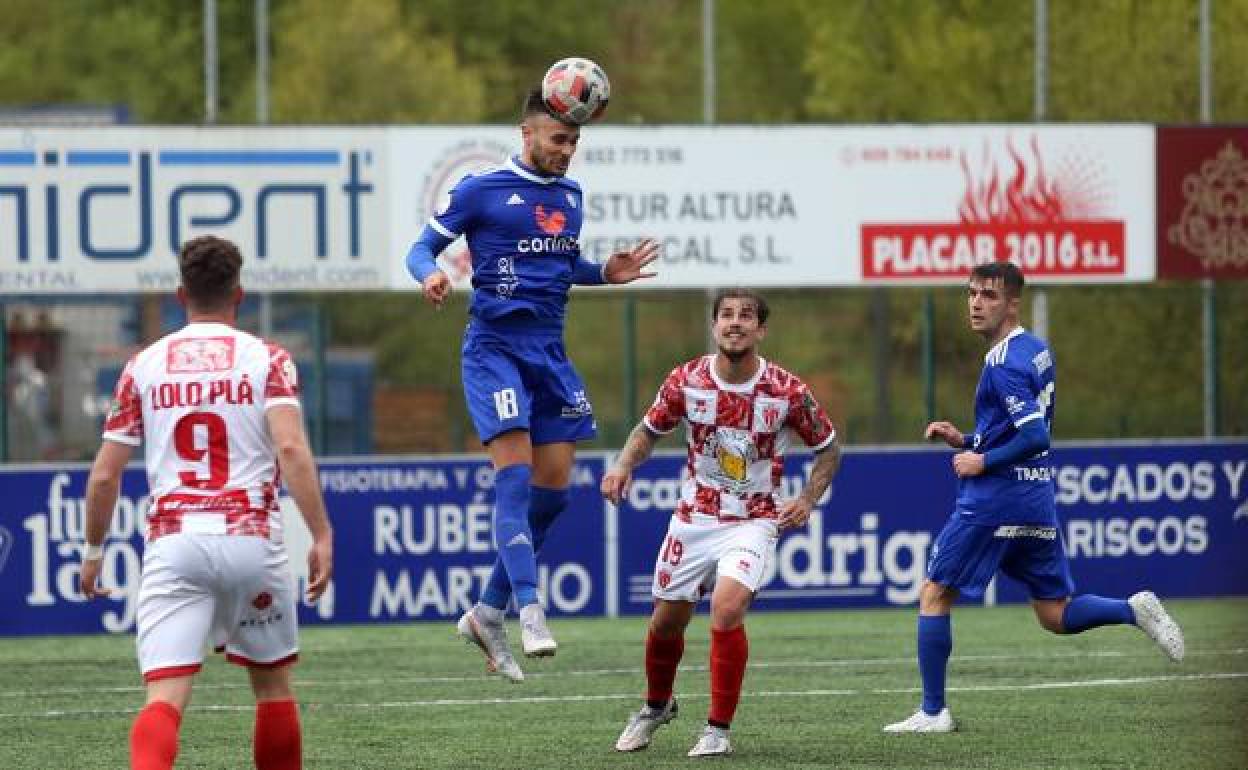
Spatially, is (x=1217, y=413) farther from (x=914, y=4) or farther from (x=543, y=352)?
(x=914, y=4)

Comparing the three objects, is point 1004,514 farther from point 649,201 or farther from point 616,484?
point 649,201

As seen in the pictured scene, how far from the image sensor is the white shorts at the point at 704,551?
11008 millimetres

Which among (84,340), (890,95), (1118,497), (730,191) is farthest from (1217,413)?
(890,95)

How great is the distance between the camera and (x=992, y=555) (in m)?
11.8

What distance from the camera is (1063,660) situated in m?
15.4

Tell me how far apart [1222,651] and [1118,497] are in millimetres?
4869

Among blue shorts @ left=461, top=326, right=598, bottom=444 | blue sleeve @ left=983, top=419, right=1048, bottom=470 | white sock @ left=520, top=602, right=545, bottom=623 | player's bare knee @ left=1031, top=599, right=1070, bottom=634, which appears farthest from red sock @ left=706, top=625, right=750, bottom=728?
player's bare knee @ left=1031, top=599, right=1070, bottom=634

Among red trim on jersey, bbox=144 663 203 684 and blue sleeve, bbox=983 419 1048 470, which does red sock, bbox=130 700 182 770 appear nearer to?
red trim on jersey, bbox=144 663 203 684

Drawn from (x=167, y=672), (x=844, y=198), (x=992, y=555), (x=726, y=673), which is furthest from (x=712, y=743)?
(x=844, y=198)

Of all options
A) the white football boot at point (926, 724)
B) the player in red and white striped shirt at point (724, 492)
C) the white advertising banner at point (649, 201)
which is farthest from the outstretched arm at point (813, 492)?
the white advertising banner at point (649, 201)

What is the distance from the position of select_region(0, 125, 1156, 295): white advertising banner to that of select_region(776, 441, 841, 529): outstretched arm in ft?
33.1

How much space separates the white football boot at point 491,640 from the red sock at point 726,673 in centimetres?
78

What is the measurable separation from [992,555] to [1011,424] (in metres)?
0.61

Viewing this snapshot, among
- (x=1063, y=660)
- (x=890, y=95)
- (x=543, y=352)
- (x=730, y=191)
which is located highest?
(x=890, y=95)
